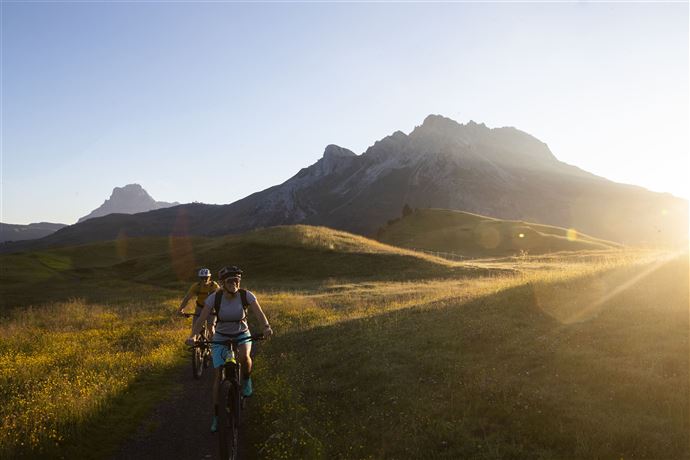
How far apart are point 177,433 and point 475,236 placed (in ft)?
330

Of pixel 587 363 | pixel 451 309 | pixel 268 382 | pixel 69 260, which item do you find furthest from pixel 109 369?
pixel 69 260

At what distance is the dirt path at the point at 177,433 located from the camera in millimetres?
9516

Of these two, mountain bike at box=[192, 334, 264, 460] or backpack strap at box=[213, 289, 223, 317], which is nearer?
mountain bike at box=[192, 334, 264, 460]

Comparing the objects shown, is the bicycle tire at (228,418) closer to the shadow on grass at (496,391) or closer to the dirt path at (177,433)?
the shadow on grass at (496,391)

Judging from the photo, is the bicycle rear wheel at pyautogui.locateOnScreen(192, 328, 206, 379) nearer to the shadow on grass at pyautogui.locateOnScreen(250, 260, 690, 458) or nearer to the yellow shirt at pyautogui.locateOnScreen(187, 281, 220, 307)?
the yellow shirt at pyautogui.locateOnScreen(187, 281, 220, 307)

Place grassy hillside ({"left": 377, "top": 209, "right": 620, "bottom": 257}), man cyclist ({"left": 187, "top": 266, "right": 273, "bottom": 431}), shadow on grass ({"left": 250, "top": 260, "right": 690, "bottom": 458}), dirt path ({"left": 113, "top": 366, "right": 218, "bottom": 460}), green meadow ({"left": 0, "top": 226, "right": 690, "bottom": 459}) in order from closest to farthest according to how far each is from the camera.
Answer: shadow on grass ({"left": 250, "top": 260, "right": 690, "bottom": 458}), green meadow ({"left": 0, "top": 226, "right": 690, "bottom": 459}), dirt path ({"left": 113, "top": 366, "right": 218, "bottom": 460}), man cyclist ({"left": 187, "top": 266, "right": 273, "bottom": 431}), grassy hillside ({"left": 377, "top": 209, "right": 620, "bottom": 257})

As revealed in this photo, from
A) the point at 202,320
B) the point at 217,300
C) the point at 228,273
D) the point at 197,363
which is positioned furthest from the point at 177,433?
the point at 197,363

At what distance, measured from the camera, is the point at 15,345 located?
18.8 meters

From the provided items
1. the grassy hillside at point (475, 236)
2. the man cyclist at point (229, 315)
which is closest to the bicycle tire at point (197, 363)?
the man cyclist at point (229, 315)

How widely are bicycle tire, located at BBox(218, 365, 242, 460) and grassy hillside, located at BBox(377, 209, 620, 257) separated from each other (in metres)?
77.7

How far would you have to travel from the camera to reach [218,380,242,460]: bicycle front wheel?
859 cm

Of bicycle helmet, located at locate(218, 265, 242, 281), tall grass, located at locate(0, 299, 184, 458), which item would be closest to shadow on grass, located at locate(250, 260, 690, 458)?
bicycle helmet, located at locate(218, 265, 242, 281)

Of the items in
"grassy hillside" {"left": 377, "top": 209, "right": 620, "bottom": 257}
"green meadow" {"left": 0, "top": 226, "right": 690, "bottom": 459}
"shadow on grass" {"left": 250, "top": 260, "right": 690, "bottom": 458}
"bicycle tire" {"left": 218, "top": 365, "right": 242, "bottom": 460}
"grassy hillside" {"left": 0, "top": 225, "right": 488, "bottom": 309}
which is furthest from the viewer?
"grassy hillside" {"left": 377, "top": 209, "right": 620, "bottom": 257}

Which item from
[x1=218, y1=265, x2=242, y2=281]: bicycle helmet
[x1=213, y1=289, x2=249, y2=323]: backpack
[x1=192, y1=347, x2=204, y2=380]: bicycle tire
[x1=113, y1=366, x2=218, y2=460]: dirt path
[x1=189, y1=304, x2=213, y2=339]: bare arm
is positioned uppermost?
[x1=218, y1=265, x2=242, y2=281]: bicycle helmet
